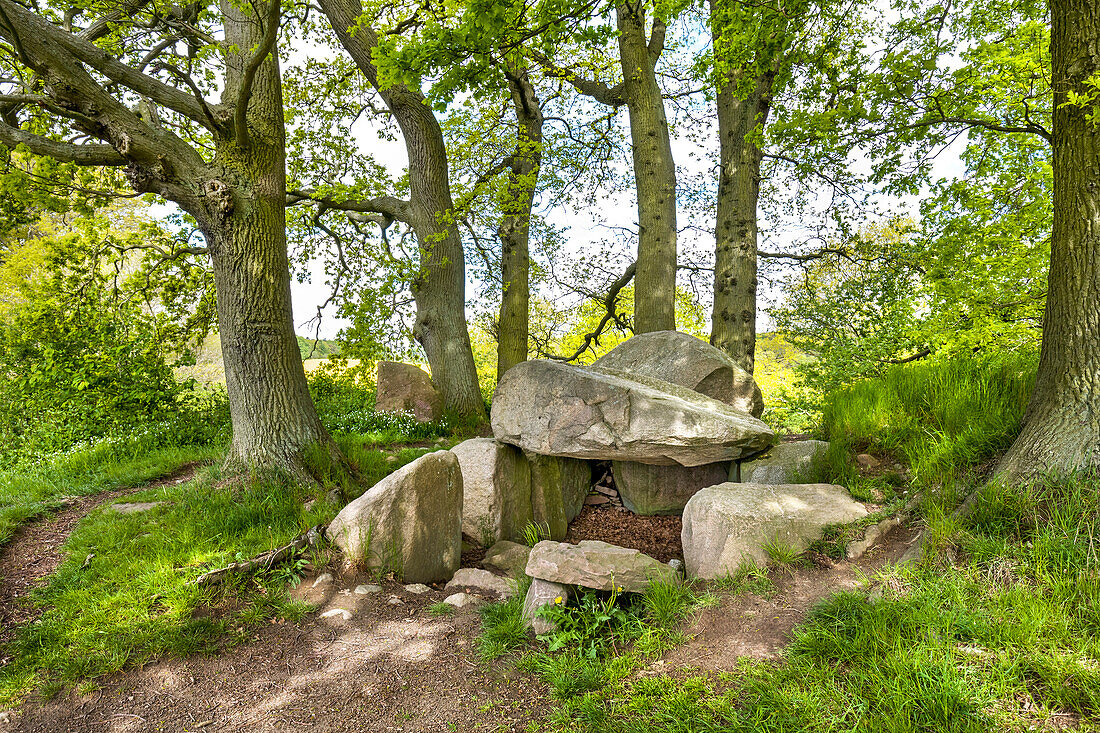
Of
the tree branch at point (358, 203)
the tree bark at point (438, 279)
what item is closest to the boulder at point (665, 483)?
the tree bark at point (438, 279)

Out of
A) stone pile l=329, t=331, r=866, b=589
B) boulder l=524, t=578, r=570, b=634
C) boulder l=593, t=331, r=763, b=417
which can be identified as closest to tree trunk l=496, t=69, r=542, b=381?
stone pile l=329, t=331, r=866, b=589

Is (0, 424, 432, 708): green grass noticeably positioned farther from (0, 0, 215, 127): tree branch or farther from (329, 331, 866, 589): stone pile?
(0, 0, 215, 127): tree branch

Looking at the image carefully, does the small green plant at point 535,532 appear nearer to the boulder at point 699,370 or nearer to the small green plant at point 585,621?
the small green plant at point 585,621

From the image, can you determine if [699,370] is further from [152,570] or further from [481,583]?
[152,570]

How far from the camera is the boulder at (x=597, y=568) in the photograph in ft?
11.9

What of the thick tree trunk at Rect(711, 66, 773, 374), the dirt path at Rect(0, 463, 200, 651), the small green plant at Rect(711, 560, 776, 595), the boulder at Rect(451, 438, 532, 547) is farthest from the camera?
the thick tree trunk at Rect(711, 66, 773, 374)

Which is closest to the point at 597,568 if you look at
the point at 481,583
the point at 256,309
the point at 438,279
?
the point at 481,583

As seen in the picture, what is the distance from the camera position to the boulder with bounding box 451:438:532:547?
5.44 meters

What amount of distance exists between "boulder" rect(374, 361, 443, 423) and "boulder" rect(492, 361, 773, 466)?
4.05 meters

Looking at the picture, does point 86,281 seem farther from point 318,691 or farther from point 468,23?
point 318,691

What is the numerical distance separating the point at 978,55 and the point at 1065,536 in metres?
4.79

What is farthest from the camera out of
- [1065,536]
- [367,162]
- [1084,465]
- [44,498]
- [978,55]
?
[367,162]

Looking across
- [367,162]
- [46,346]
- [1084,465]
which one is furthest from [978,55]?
[46,346]

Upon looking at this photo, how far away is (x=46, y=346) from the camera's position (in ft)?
26.0
